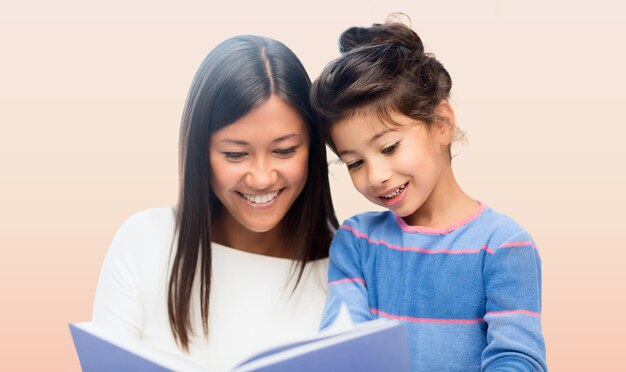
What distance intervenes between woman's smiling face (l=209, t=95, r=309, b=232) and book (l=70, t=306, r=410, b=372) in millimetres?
666

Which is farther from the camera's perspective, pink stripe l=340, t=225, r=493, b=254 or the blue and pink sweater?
pink stripe l=340, t=225, r=493, b=254

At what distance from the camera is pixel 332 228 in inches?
103

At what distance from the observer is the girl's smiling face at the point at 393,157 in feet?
6.70

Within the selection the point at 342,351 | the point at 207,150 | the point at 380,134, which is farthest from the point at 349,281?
the point at 342,351

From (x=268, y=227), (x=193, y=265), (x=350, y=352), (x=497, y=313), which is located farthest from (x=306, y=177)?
(x=350, y=352)

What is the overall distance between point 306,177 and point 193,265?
454 mm

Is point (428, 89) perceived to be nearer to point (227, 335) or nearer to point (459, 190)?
point (459, 190)

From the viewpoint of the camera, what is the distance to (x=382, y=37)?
2.25 m

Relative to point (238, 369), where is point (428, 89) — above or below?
above

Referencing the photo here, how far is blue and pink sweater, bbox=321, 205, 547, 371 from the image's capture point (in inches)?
75.5

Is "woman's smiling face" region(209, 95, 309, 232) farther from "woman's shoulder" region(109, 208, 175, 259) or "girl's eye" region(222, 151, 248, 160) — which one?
"woman's shoulder" region(109, 208, 175, 259)

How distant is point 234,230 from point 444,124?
33.0 inches

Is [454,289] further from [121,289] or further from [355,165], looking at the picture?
[121,289]

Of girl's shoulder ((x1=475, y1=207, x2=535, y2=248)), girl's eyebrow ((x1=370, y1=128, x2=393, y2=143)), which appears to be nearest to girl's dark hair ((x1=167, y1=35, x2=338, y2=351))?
girl's eyebrow ((x1=370, y1=128, x2=393, y2=143))
